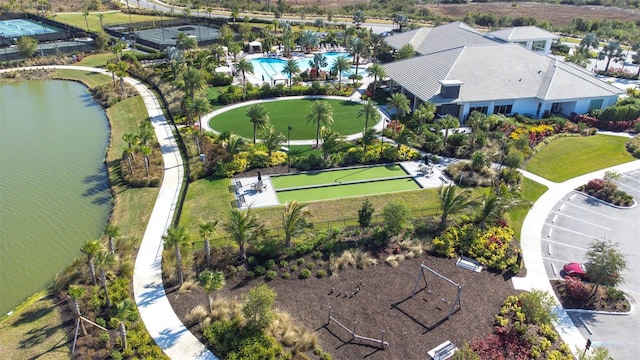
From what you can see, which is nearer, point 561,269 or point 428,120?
point 561,269

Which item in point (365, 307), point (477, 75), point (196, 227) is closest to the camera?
point (365, 307)

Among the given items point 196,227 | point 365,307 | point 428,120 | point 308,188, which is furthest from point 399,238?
point 428,120

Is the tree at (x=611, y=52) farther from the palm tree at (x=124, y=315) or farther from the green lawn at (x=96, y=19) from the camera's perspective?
the green lawn at (x=96, y=19)

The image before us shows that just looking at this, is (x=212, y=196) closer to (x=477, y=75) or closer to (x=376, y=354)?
(x=376, y=354)

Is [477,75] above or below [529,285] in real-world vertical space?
above

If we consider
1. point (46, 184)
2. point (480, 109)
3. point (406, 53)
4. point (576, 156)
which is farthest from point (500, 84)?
point (46, 184)

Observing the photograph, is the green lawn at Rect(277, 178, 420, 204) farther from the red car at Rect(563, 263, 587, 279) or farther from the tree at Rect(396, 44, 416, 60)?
the tree at Rect(396, 44, 416, 60)

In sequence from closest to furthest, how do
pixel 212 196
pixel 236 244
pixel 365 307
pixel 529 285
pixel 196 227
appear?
pixel 365 307, pixel 529 285, pixel 236 244, pixel 196 227, pixel 212 196

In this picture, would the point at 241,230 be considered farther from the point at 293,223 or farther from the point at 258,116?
the point at 258,116

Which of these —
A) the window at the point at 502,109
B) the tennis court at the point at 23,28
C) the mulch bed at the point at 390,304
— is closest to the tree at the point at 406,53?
the window at the point at 502,109
